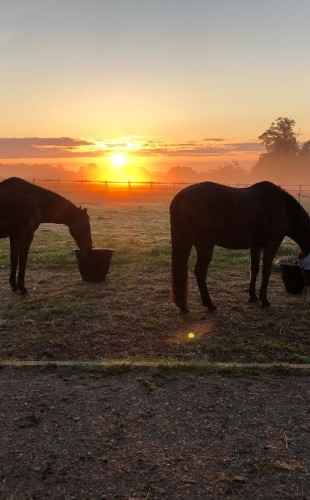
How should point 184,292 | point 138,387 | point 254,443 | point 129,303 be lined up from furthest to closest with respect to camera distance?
point 129,303 → point 184,292 → point 138,387 → point 254,443

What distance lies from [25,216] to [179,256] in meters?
3.16

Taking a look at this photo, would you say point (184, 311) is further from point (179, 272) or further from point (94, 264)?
point (94, 264)

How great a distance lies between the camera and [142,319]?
21.8 feet

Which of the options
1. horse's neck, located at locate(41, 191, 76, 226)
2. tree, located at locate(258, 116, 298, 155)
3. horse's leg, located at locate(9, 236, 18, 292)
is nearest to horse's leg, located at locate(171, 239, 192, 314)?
horse's neck, located at locate(41, 191, 76, 226)

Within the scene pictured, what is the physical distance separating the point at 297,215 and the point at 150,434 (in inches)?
217

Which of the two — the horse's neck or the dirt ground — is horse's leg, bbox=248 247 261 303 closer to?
the dirt ground

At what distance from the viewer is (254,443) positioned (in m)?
3.32

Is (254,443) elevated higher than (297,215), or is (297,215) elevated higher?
(297,215)

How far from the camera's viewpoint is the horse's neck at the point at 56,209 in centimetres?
871

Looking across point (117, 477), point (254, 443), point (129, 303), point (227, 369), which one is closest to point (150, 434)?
point (117, 477)

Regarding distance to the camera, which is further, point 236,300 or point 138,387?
point 236,300

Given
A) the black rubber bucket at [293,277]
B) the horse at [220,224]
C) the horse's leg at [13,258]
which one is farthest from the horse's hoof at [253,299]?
the horse's leg at [13,258]

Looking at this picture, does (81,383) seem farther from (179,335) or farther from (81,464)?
(179,335)

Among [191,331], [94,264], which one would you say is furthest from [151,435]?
[94,264]
